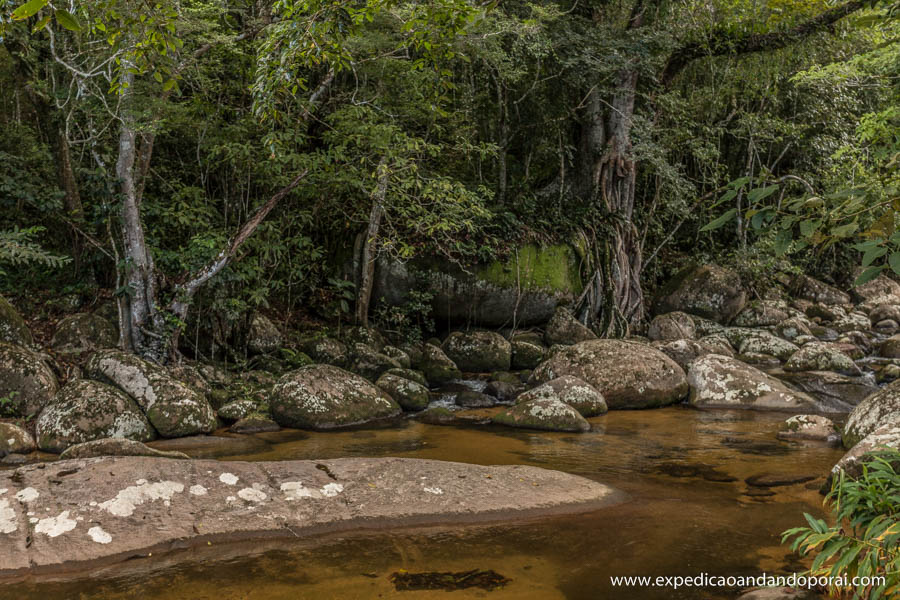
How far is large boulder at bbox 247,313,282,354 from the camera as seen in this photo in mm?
9953

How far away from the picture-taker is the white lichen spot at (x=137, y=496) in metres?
3.75

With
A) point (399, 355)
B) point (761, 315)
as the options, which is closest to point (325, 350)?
point (399, 355)

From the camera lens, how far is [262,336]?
10102 millimetres

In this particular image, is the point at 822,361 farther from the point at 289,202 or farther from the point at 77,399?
the point at 77,399

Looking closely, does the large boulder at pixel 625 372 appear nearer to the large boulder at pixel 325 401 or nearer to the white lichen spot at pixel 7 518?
the large boulder at pixel 325 401

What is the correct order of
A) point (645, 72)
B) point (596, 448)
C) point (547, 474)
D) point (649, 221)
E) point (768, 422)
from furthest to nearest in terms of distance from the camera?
point (649, 221), point (645, 72), point (768, 422), point (596, 448), point (547, 474)

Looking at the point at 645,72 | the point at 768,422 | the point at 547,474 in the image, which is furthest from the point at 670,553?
the point at 645,72

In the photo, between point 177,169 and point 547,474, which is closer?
point 547,474

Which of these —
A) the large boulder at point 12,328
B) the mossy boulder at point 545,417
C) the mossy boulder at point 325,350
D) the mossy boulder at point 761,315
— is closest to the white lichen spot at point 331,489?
the mossy boulder at point 545,417

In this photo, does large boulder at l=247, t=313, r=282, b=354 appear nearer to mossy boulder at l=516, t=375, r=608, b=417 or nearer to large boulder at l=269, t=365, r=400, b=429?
large boulder at l=269, t=365, r=400, b=429

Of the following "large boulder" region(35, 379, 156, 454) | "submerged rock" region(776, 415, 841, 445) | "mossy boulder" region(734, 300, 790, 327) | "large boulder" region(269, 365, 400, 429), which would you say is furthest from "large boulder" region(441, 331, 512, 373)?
"mossy boulder" region(734, 300, 790, 327)

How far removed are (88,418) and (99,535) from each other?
323cm

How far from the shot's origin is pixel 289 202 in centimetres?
1002

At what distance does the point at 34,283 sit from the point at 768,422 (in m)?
10.1
